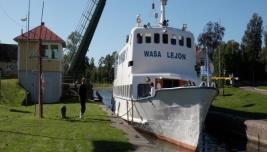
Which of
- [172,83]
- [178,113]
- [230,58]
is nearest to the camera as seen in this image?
[178,113]

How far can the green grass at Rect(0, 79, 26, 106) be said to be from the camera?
38800mm

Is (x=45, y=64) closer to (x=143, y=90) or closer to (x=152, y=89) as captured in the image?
(x=143, y=90)

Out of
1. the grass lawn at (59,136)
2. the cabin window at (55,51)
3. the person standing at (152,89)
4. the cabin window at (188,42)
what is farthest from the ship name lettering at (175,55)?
the cabin window at (55,51)

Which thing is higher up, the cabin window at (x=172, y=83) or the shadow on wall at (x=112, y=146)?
the cabin window at (x=172, y=83)

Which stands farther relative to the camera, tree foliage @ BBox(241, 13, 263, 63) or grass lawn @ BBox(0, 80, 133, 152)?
tree foliage @ BBox(241, 13, 263, 63)

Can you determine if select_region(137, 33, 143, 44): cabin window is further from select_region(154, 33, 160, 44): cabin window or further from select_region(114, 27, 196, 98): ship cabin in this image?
select_region(154, 33, 160, 44): cabin window

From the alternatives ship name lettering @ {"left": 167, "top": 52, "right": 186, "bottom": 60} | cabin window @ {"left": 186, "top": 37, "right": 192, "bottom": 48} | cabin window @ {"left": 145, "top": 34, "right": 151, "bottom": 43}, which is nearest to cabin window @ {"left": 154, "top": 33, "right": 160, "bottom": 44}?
cabin window @ {"left": 145, "top": 34, "right": 151, "bottom": 43}

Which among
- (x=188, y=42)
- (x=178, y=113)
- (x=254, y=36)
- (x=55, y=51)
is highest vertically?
(x=254, y=36)

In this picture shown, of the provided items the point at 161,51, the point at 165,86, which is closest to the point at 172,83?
the point at 165,86

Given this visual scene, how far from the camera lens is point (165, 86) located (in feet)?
83.3

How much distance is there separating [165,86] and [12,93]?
19.6m

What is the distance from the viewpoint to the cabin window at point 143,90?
82.6 ft

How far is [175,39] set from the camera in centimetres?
2775

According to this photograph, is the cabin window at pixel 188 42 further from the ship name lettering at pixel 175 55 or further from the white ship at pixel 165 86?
the ship name lettering at pixel 175 55
